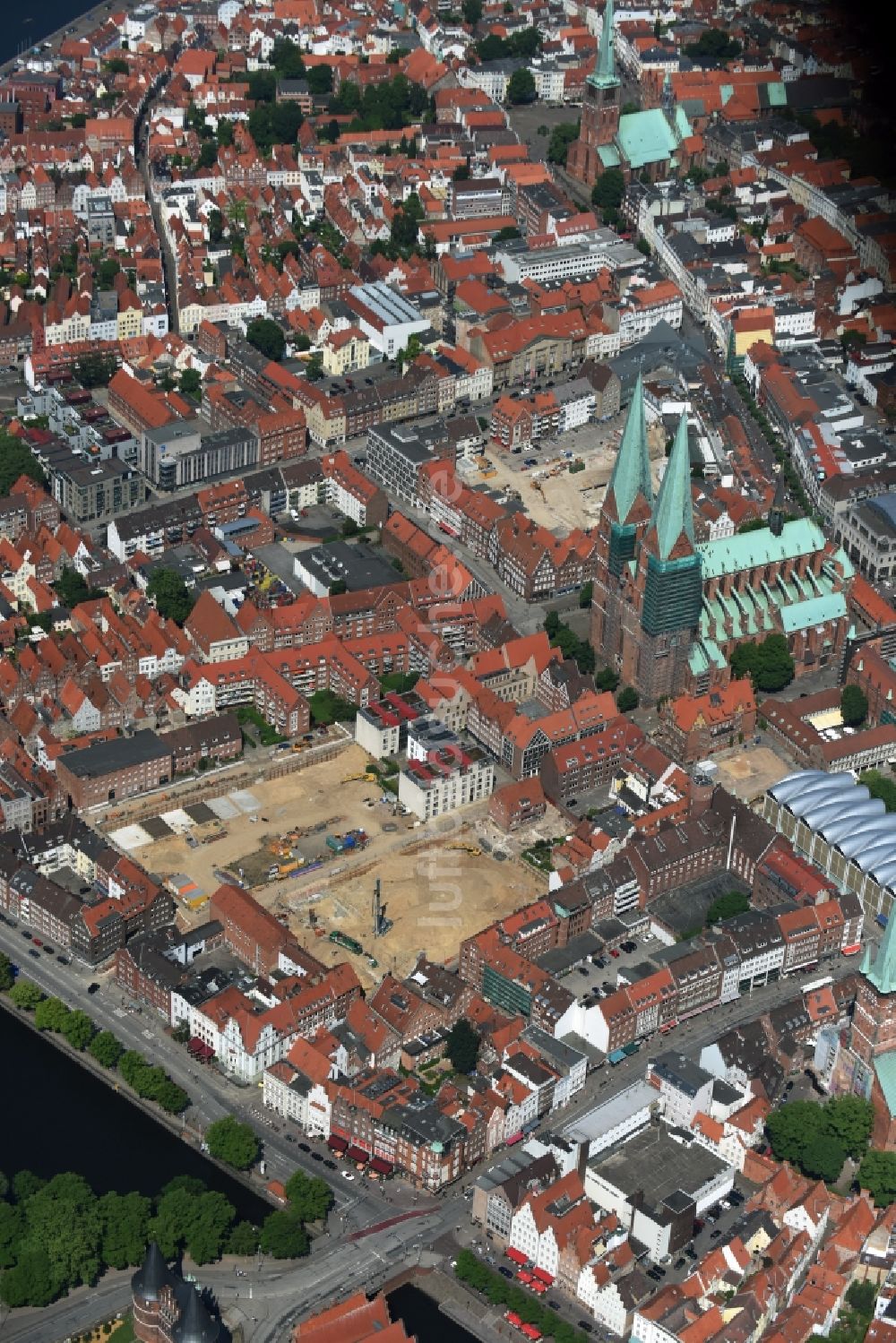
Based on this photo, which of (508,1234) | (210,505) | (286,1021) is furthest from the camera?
(210,505)

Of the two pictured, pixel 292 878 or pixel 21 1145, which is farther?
pixel 292 878

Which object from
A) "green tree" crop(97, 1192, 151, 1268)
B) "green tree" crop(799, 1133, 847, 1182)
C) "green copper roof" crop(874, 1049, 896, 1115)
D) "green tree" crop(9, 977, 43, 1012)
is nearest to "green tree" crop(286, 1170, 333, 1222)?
"green tree" crop(97, 1192, 151, 1268)

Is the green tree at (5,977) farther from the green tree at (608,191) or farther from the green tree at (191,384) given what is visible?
the green tree at (608,191)

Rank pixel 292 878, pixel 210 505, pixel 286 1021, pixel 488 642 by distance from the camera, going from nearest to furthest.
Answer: pixel 286 1021, pixel 292 878, pixel 488 642, pixel 210 505

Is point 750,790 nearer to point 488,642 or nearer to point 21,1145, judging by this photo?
point 488,642

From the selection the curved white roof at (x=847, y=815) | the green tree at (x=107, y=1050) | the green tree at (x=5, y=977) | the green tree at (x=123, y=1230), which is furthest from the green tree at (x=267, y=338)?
the green tree at (x=123, y=1230)

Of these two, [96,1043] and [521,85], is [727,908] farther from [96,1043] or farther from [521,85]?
[521,85]

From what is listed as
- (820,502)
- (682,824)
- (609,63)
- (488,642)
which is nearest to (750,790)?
(682,824)
